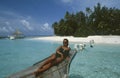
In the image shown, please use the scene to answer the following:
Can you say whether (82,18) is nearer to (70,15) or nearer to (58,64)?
(70,15)

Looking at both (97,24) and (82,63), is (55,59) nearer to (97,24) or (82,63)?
(82,63)

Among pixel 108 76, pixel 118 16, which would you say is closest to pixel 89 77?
pixel 108 76

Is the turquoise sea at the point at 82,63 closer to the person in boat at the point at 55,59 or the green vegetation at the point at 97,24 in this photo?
the person in boat at the point at 55,59

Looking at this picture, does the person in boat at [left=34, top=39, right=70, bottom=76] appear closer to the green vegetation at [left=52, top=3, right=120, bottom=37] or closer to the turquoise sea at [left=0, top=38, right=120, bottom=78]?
the turquoise sea at [left=0, top=38, right=120, bottom=78]

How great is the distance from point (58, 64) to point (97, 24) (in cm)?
4889

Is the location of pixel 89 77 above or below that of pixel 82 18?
below

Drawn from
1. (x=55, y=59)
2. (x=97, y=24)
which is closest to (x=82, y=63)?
(x=55, y=59)

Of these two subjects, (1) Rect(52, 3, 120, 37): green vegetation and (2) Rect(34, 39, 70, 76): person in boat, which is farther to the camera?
(1) Rect(52, 3, 120, 37): green vegetation

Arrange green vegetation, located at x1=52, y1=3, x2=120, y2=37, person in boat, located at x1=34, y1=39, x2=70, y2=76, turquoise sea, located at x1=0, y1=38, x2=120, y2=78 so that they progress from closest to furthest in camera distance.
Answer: person in boat, located at x1=34, y1=39, x2=70, y2=76
turquoise sea, located at x1=0, y1=38, x2=120, y2=78
green vegetation, located at x1=52, y1=3, x2=120, y2=37

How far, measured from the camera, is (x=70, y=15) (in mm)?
64750

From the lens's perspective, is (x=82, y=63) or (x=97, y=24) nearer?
(x=82, y=63)

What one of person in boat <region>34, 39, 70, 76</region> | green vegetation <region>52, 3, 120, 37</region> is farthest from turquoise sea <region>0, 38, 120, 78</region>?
green vegetation <region>52, 3, 120, 37</region>

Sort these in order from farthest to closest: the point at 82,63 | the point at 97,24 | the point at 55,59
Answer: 1. the point at 97,24
2. the point at 82,63
3. the point at 55,59

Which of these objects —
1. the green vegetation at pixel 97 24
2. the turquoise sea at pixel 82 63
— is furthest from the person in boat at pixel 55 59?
the green vegetation at pixel 97 24
